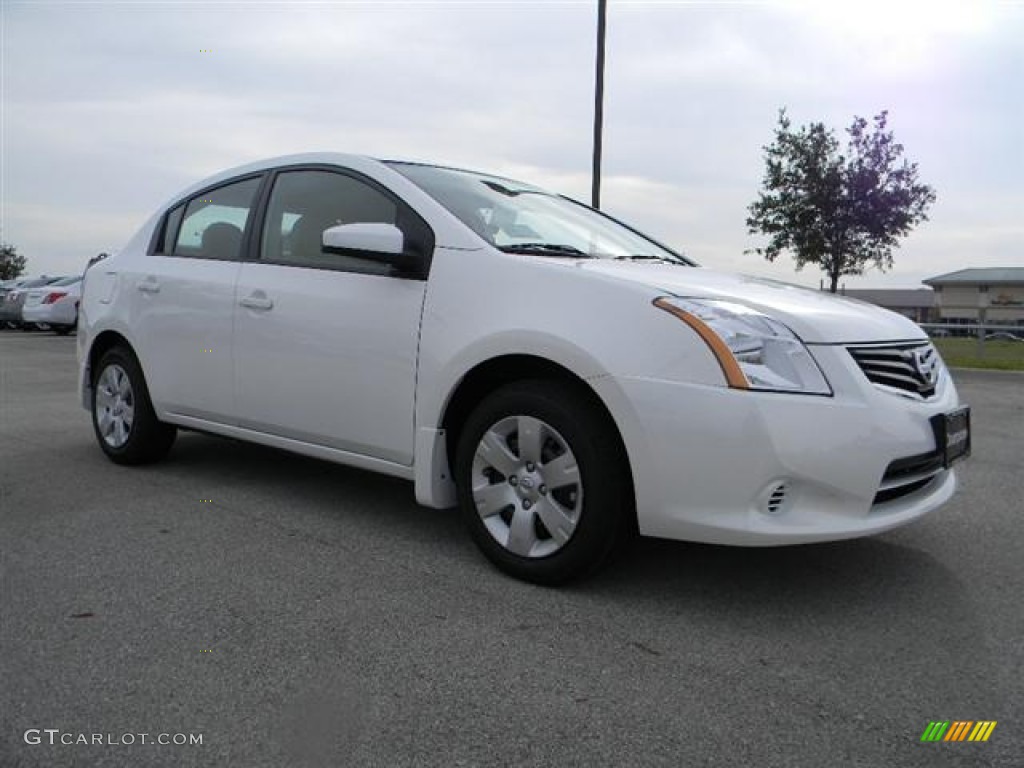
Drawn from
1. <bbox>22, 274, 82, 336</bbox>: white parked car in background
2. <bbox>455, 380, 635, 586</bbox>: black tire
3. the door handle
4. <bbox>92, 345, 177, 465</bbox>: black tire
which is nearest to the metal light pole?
<bbox>92, 345, 177, 465</bbox>: black tire

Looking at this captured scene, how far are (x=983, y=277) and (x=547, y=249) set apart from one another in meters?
106

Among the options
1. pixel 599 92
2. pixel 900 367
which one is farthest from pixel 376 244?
pixel 599 92

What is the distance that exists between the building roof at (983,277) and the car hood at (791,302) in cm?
9791

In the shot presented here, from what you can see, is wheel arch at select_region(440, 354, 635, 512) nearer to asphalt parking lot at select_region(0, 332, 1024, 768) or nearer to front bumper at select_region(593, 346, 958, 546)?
front bumper at select_region(593, 346, 958, 546)

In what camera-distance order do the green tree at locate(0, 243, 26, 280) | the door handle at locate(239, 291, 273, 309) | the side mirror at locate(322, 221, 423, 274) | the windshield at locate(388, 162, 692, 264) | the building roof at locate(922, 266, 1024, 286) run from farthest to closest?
1. the building roof at locate(922, 266, 1024, 286)
2. the green tree at locate(0, 243, 26, 280)
3. the door handle at locate(239, 291, 273, 309)
4. the windshield at locate(388, 162, 692, 264)
5. the side mirror at locate(322, 221, 423, 274)

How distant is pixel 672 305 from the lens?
9.72ft

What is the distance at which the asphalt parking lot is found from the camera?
2.20 meters

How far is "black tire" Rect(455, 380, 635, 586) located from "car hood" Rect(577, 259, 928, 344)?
1.70 feet

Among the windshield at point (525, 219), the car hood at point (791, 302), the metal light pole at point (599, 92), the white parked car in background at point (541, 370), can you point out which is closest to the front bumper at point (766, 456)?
the white parked car in background at point (541, 370)

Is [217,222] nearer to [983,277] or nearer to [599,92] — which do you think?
[599,92]

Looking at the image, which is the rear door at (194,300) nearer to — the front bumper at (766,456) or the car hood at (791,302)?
the car hood at (791,302)

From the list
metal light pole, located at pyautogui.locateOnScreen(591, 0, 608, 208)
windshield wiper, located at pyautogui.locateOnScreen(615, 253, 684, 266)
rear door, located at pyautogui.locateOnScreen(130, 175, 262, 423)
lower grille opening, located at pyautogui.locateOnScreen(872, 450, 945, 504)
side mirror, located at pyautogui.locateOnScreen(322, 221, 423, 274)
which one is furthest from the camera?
metal light pole, located at pyautogui.locateOnScreen(591, 0, 608, 208)

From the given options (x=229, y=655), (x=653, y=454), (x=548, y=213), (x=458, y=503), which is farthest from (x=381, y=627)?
(x=548, y=213)

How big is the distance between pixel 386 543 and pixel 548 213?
1695 millimetres
